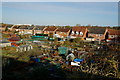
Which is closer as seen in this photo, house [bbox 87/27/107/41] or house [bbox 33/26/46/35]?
house [bbox 87/27/107/41]

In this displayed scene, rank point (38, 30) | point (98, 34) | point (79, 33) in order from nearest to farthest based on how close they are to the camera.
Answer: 1. point (98, 34)
2. point (79, 33)
3. point (38, 30)

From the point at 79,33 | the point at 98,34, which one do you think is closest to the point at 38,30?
the point at 79,33

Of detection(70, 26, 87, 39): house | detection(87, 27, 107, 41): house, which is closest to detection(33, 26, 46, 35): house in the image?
detection(70, 26, 87, 39): house

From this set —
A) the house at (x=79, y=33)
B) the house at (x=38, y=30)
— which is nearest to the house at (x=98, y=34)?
the house at (x=79, y=33)

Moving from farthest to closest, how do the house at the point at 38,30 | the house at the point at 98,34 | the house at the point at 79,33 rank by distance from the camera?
1. the house at the point at 38,30
2. the house at the point at 79,33
3. the house at the point at 98,34

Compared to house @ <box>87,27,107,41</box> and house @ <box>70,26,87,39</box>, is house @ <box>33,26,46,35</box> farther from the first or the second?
house @ <box>87,27,107,41</box>

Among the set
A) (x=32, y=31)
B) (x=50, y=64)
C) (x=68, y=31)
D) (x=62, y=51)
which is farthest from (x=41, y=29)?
(x=50, y=64)

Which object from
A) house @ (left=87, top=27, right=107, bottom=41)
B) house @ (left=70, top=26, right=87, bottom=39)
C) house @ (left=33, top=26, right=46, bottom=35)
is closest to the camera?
house @ (left=87, top=27, right=107, bottom=41)

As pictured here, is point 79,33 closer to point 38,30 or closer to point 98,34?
point 98,34

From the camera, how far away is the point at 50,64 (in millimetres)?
9172

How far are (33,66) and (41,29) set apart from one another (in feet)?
78.6

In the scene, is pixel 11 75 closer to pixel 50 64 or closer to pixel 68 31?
pixel 50 64

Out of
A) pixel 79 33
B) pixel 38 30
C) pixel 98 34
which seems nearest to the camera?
pixel 98 34

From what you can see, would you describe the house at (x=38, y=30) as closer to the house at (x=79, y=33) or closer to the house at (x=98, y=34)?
the house at (x=79, y=33)
